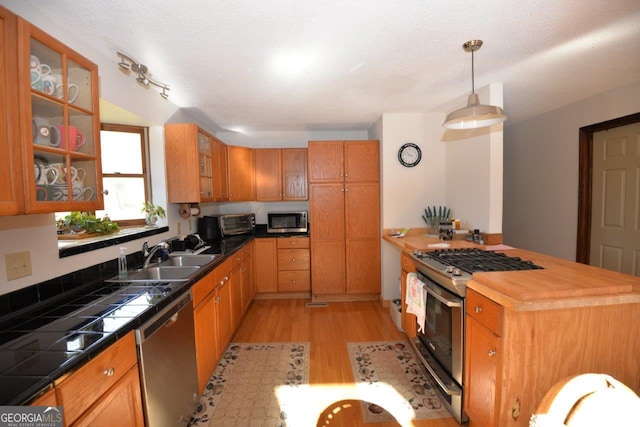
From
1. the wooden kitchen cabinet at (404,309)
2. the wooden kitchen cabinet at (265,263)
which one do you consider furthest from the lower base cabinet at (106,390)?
the wooden kitchen cabinet at (265,263)

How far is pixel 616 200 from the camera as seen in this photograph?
2.55m

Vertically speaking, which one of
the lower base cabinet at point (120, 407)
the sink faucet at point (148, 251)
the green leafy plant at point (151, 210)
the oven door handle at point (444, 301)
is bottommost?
the lower base cabinet at point (120, 407)

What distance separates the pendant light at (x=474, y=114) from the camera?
5.01 ft

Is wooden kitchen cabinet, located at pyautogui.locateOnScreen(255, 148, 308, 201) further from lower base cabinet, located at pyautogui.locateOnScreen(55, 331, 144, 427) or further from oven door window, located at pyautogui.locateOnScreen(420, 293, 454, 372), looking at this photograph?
lower base cabinet, located at pyautogui.locateOnScreen(55, 331, 144, 427)

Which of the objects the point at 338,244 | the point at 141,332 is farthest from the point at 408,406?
the point at 338,244

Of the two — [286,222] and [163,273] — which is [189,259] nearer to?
[163,273]

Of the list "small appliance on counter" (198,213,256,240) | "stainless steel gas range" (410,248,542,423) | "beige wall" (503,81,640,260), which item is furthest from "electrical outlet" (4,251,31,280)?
"beige wall" (503,81,640,260)

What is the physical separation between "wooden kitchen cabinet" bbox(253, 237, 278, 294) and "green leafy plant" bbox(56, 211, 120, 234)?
1830 millimetres

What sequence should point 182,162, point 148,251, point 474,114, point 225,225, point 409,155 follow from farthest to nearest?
point 225,225, point 409,155, point 182,162, point 148,251, point 474,114

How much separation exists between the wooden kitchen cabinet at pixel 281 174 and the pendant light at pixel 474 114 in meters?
2.33

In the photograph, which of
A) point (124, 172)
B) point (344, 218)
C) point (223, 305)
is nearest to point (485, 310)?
point (223, 305)

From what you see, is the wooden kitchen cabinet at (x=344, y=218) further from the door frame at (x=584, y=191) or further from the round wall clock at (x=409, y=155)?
the door frame at (x=584, y=191)

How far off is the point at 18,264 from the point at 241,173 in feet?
8.32

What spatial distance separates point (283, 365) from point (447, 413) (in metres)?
1.24
